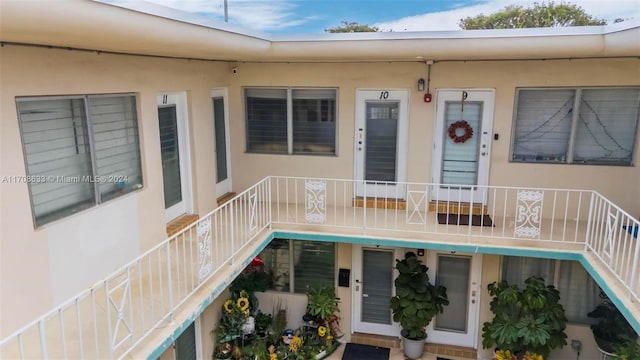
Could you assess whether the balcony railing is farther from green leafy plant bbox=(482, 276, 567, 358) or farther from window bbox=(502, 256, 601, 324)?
green leafy plant bbox=(482, 276, 567, 358)

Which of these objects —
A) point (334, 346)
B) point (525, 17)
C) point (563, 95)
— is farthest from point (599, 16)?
point (334, 346)

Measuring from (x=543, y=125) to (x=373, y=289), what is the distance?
3.77 metres

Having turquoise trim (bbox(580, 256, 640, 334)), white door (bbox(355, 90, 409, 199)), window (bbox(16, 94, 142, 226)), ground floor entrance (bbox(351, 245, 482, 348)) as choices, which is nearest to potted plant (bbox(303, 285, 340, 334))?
ground floor entrance (bbox(351, 245, 482, 348))

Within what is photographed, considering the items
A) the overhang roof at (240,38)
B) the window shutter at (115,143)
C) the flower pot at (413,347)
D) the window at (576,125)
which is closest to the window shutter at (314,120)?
the overhang roof at (240,38)

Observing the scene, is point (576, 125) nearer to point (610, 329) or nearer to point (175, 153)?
point (610, 329)

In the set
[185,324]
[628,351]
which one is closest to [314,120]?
[185,324]

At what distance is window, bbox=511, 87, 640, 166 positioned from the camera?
6609 mm

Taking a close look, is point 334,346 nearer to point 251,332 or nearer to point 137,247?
point 251,332

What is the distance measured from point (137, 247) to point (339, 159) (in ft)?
11.4

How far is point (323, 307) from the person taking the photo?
7.54 meters

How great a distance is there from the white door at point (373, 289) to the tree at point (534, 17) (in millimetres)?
15725

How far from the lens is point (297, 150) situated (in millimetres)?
7785

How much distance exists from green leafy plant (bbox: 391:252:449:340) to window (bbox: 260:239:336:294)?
49.0 inches

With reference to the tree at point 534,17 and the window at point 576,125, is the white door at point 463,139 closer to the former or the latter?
the window at point 576,125
